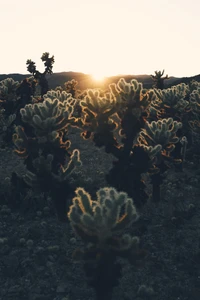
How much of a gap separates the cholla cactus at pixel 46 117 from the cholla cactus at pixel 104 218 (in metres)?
5.45

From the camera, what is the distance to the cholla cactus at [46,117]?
556 inches

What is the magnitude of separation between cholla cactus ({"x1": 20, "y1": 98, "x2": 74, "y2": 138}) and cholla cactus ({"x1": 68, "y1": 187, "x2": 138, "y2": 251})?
17.9ft

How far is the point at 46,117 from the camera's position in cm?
1447

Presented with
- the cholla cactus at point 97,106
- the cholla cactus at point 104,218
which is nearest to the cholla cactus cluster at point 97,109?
the cholla cactus at point 97,106

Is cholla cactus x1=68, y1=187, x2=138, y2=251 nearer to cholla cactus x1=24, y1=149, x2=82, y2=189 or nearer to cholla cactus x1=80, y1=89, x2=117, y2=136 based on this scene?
cholla cactus x1=24, y1=149, x2=82, y2=189

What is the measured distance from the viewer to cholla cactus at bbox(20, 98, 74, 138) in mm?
14125

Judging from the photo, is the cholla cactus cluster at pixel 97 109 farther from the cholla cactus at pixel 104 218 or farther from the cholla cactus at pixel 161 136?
the cholla cactus at pixel 104 218

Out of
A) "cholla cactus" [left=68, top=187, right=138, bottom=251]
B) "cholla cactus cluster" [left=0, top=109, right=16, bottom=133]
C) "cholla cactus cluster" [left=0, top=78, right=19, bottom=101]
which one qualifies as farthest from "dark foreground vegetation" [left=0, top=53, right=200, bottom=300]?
"cholla cactus cluster" [left=0, top=78, right=19, bottom=101]

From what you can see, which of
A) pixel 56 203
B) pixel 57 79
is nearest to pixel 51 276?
pixel 56 203

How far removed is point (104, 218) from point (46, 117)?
263 inches

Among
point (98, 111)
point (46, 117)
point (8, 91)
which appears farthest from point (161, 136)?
point (8, 91)

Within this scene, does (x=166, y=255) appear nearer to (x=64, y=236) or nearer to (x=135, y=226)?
(x=135, y=226)

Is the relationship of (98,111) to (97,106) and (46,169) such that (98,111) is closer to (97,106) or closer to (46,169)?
(97,106)

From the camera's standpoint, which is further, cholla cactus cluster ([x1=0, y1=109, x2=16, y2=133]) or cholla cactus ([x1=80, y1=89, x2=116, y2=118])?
cholla cactus cluster ([x1=0, y1=109, x2=16, y2=133])
